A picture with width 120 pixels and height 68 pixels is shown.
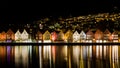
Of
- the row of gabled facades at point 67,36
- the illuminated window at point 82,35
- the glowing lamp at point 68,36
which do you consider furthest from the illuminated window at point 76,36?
the glowing lamp at point 68,36

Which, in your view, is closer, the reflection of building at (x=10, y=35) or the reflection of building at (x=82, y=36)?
the reflection of building at (x=82, y=36)

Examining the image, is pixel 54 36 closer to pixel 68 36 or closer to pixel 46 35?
pixel 46 35

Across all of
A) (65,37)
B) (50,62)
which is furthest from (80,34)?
(50,62)

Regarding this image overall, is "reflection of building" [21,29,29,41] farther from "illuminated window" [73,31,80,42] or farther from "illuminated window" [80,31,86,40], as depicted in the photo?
"illuminated window" [80,31,86,40]

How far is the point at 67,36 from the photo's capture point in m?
38.6

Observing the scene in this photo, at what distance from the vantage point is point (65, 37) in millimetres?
38344

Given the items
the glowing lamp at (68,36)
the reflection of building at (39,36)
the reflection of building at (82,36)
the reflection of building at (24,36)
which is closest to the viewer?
the reflection of building at (82,36)

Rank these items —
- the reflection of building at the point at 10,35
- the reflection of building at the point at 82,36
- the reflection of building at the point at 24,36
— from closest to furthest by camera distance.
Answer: the reflection of building at the point at 82,36, the reflection of building at the point at 24,36, the reflection of building at the point at 10,35

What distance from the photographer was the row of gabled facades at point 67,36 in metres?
37.1

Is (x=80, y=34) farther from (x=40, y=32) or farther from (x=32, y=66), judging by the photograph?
(x=32, y=66)

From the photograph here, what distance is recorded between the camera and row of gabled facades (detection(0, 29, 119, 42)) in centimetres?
3706

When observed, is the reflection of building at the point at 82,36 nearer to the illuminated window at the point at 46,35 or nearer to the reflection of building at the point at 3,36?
the illuminated window at the point at 46,35

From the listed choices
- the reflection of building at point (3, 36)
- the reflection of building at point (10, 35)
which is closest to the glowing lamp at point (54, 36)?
→ the reflection of building at point (10, 35)

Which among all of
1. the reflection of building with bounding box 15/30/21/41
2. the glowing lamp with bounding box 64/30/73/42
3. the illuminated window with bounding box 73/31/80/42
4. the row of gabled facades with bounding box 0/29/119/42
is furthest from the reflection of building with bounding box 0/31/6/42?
the illuminated window with bounding box 73/31/80/42
